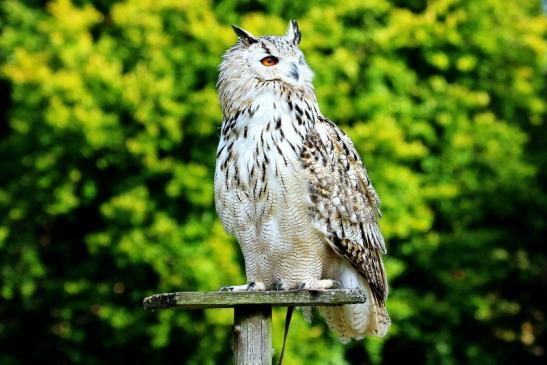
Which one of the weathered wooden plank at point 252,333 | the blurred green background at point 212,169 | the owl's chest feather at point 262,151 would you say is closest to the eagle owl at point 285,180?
the owl's chest feather at point 262,151

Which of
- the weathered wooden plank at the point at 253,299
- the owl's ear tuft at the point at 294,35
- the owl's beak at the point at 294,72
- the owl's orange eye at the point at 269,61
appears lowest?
the weathered wooden plank at the point at 253,299

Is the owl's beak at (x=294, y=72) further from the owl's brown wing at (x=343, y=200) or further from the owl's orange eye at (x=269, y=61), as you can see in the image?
the owl's brown wing at (x=343, y=200)

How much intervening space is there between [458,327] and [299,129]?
1076cm

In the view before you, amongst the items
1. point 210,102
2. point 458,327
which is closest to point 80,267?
point 210,102

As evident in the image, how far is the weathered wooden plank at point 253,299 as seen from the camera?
15.9ft

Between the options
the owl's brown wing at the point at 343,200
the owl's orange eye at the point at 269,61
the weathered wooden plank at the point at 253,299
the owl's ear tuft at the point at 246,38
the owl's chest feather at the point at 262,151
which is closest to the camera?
the weathered wooden plank at the point at 253,299

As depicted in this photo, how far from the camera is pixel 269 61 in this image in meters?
5.46

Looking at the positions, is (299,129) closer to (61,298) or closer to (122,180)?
(122,180)

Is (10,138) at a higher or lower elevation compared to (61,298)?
higher

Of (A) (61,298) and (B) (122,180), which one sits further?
(A) (61,298)

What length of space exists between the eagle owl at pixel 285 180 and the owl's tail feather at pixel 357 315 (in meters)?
0.01

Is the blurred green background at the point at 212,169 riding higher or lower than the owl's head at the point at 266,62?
higher

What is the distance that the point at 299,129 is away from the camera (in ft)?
17.6

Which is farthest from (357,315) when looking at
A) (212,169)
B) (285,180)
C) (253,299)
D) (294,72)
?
(212,169)
